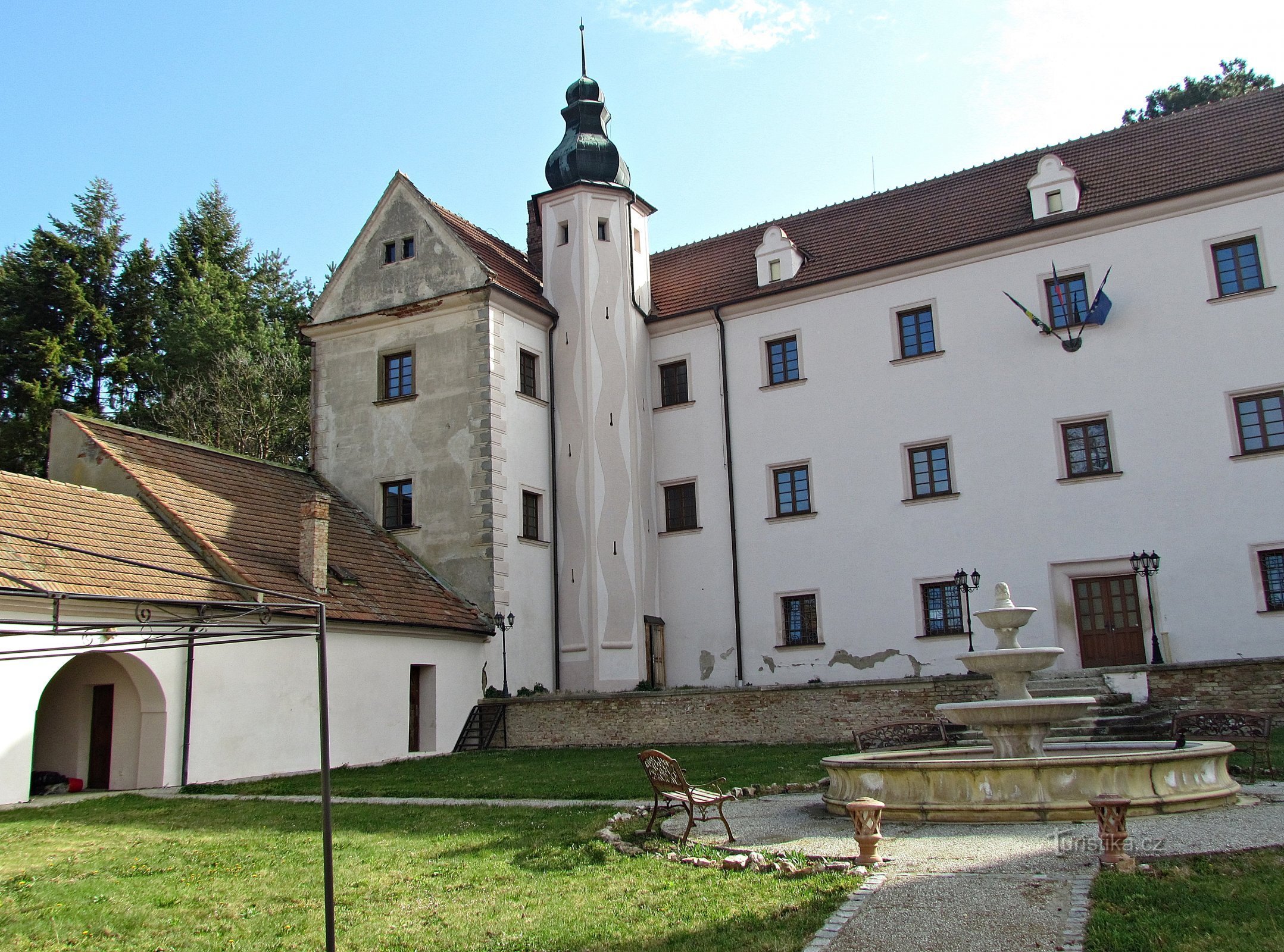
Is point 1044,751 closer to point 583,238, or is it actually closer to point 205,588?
point 205,588

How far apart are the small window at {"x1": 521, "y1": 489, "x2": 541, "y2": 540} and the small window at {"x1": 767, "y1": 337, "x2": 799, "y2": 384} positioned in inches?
252

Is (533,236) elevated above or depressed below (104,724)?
above

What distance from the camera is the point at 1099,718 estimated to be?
1773 cm

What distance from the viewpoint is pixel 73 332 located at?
127ft

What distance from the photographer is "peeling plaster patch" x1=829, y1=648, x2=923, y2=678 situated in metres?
24.4

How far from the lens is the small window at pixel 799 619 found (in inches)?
1022

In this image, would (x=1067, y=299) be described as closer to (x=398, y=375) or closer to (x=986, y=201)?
(x=986, y=201)

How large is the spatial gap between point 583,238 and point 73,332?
20.6m

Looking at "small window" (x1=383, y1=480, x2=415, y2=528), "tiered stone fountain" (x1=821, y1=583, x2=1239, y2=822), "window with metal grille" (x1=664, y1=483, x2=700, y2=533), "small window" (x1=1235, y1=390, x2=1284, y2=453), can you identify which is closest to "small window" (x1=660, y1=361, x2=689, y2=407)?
"window with metal grille" (x1=664, y1=483, x2=700, y2=533)

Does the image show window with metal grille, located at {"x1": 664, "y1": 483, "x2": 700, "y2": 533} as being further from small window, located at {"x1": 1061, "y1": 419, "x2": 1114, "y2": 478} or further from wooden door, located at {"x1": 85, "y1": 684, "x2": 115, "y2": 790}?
wooden door, located at {"x1": 85, "y1": 684, "x2": 115, "y2": 790}

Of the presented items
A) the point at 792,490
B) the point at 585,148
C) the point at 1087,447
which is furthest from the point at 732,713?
the point at 585,148

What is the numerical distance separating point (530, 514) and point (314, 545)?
6291mm

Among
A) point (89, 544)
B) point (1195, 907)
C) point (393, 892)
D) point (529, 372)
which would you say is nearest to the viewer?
point (1195, 907)

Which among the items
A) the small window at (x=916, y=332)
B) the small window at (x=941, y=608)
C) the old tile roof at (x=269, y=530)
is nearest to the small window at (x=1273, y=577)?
the small window at (x=941, y=608)
